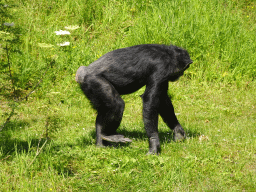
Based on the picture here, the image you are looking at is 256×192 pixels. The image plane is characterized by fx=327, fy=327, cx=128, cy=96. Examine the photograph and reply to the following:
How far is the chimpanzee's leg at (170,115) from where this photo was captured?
15.0ft

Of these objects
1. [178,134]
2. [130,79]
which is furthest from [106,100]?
[178,134]

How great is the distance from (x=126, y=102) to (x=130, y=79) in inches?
101

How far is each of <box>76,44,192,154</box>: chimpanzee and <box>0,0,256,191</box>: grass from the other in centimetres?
35

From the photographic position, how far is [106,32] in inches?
326

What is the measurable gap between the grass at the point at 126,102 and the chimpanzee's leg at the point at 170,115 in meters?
0.16

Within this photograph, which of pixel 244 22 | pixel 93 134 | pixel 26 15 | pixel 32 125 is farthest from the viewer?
pixel 244 22

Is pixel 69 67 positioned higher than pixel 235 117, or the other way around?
pixel 69 67

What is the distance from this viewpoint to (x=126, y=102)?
6.69m

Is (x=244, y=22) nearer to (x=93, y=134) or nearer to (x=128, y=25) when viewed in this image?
(x=128, y=25)

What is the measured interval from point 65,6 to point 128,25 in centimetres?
Result: 176

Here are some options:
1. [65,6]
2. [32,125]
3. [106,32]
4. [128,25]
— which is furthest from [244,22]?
[32,125]

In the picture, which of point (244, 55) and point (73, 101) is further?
point (244, 55)

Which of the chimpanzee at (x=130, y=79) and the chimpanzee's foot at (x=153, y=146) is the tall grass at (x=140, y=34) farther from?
the chimpanzee's foot at (x=153, y=146)

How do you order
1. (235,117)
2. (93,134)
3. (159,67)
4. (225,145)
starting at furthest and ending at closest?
(235,117) < (93,134) < (225,145) < (159,67)
